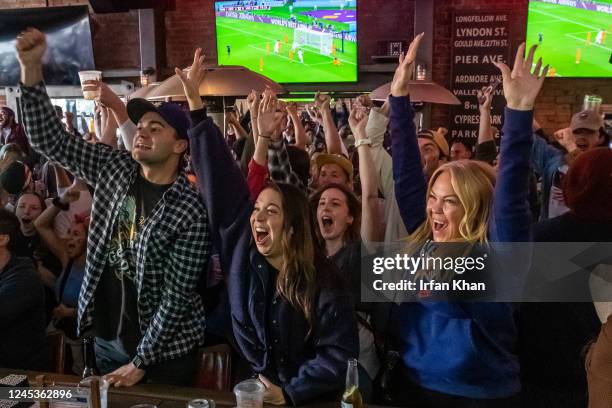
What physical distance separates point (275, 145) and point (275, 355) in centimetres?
125

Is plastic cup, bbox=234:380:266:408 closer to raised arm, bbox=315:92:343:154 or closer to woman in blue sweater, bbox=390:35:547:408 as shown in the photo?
woman in blue sweater, bbox=390:35:547:408

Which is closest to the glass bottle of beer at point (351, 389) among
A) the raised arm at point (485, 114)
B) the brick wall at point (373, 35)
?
the raised arm at point (485, 114)

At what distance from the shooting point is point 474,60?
21.3ft

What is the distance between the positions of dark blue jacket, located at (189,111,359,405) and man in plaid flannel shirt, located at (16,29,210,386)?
0.34 ft

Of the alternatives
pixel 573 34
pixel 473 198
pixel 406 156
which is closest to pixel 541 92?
pixel 573 34

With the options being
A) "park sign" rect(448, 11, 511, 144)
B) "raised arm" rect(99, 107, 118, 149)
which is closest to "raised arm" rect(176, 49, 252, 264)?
"raised arm" rect(99, 107, 118, 149)

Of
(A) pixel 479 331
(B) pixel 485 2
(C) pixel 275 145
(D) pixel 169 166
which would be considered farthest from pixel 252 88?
(B) pixel 485 2

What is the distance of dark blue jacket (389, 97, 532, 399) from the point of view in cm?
165

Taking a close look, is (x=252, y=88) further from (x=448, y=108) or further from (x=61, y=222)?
(x=448, y=108)

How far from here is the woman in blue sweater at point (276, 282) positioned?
174 cm

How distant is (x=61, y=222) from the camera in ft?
11.2

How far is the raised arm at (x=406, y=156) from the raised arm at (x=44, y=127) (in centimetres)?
110

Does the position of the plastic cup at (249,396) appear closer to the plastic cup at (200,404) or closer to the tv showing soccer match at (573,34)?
the plastic cup at (200,404)

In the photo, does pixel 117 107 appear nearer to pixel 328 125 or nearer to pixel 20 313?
pixel 20 313
